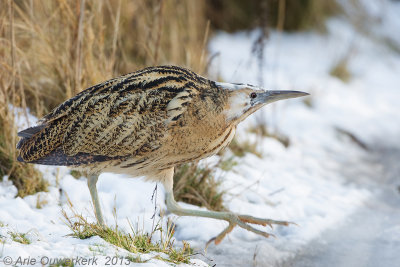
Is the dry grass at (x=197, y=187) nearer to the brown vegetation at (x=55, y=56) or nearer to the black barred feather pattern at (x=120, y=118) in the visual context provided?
the brown vegetation at (x=55, y=56)

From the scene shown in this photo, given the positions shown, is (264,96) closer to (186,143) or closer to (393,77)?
(186,143)

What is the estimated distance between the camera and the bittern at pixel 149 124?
8.50 feet

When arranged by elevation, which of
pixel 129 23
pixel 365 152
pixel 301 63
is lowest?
pixel 365 152

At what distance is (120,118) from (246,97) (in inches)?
24.7

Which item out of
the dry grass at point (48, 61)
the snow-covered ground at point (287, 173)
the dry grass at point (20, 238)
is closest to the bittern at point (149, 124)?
the snow-covered ground at point (287, 173)

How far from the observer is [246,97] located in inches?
105

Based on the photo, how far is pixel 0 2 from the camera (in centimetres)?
352

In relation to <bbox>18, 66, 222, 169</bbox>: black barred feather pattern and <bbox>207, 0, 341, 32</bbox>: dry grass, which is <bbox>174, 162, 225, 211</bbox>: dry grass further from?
<bbox>207, 0, 341, 32</bbox>: dry grass

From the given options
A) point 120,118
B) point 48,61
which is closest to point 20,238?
point 120,118

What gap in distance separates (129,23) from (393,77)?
155 inches

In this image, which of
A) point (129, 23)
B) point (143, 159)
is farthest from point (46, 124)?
point (129, 23)

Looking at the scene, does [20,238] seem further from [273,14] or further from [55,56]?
[273,14]

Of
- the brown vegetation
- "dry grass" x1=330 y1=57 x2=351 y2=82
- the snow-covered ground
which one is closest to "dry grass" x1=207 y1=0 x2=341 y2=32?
the snow-covered ground

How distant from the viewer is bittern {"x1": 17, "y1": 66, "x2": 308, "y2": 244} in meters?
2.59
